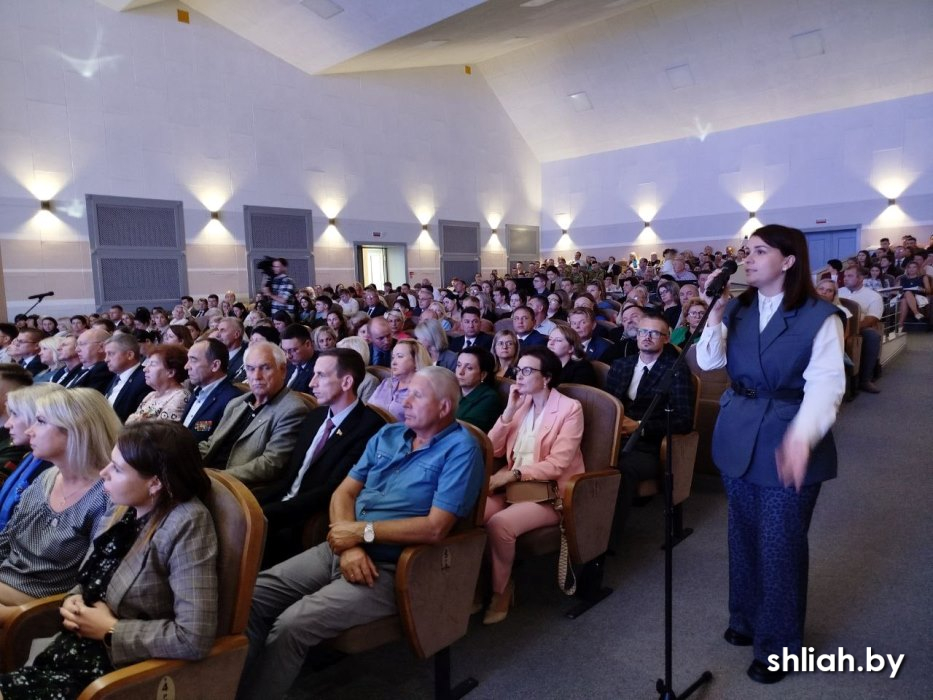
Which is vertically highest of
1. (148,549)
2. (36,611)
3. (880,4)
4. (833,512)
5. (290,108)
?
(880,4)

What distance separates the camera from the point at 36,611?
1.60 meters

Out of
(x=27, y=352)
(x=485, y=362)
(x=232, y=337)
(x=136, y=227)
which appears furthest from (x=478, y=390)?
(x=136, y=227)

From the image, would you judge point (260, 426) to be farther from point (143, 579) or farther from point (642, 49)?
point (642, 49)

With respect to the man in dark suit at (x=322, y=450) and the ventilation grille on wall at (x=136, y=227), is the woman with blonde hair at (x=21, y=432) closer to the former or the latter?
the man in dark suit at (x=322, y=450)

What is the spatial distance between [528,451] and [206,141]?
419 inches

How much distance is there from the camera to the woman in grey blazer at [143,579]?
4.40 ft

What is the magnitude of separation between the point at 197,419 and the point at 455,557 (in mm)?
1755

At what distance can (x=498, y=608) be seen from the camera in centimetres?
236

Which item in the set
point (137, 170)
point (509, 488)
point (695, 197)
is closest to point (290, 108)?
point (137, 170)

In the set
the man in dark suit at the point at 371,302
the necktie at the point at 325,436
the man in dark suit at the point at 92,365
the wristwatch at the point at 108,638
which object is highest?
the man in dark suit at the point at 371,302

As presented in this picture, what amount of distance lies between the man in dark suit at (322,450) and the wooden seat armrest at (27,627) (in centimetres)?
69

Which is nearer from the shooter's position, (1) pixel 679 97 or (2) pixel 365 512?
(2) pixel 365 512

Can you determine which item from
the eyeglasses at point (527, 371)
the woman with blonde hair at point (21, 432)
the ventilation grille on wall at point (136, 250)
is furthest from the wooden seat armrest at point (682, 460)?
the ventilation grille on wall at point (136, 250)

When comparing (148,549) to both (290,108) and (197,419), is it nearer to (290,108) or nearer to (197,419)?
(197,419)
